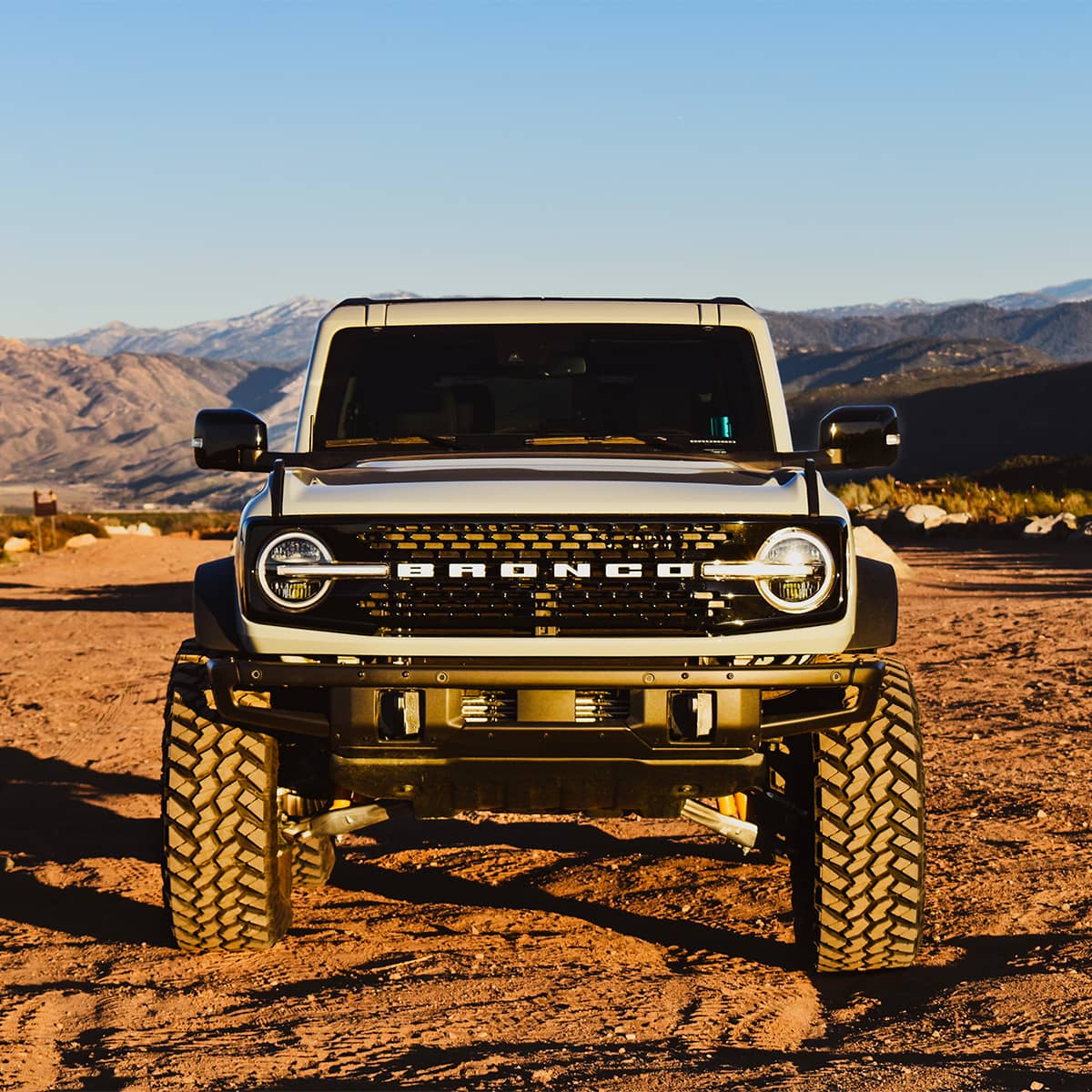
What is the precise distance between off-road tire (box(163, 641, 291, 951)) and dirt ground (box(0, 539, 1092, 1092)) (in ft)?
0.79

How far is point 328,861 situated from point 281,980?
1.62 meters

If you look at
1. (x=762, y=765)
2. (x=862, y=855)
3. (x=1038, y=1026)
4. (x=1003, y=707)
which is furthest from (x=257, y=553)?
(x=1003, y=707)

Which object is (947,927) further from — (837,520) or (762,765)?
(837,520)

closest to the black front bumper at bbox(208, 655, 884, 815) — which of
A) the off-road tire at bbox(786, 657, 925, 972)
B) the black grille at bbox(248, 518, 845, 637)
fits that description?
the black grille at bbox(248, 518, 845, 637)

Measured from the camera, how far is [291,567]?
5070mm

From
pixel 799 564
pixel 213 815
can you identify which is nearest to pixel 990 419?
pixel 799 564

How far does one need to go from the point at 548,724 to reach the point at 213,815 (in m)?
1.29

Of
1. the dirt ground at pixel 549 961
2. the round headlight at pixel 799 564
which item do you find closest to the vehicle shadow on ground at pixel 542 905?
the dirt ground at pixel 549 961

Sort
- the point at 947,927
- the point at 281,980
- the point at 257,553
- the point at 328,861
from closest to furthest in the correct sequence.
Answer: the point at 257,553 → the point at 281,980 → the point at 947,927 → the point at 328,861

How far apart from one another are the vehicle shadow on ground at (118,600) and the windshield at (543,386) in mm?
14625

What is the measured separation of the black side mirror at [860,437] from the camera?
5863mm

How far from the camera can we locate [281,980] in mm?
5520

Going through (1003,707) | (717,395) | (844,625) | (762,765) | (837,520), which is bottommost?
(1003,707)

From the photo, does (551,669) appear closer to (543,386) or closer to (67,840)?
(543,386)
